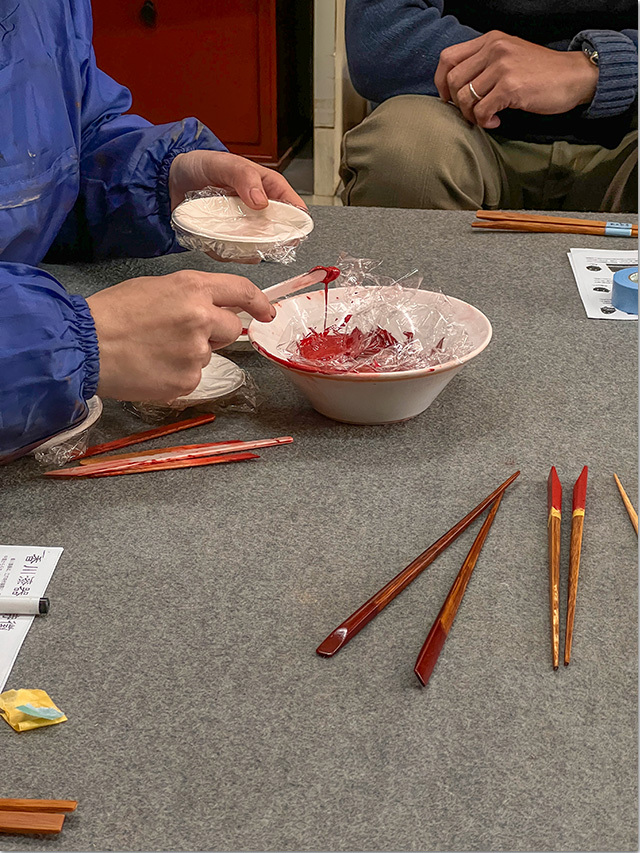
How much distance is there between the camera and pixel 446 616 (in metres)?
0.59

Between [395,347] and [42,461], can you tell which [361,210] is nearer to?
[395,347]

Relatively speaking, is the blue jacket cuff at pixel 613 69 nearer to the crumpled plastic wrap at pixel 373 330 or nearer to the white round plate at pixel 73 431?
the crumpled plastic wrap at pixel 373 330

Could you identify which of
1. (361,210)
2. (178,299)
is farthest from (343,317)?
(361,210)

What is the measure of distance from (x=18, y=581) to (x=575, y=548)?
1.39 ft

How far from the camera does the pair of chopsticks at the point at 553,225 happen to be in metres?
1.27

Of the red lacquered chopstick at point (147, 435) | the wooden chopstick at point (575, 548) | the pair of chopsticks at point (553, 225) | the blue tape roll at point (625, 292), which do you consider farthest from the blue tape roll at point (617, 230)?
the red lacquered chopstick at point (147, 435)

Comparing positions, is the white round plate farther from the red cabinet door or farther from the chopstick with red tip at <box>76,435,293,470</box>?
the red cabinet door

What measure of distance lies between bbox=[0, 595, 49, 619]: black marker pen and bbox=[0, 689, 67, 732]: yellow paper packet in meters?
0.08

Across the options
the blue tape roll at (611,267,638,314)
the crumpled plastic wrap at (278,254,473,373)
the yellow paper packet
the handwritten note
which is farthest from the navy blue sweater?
the yellow paper packet

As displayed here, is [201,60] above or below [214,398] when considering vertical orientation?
above

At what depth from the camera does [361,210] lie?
137 cm

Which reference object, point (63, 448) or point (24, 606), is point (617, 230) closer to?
point (63, 448)

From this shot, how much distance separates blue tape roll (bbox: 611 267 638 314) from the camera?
3.42 feet

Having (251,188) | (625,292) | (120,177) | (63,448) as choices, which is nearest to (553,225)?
(625,292)
